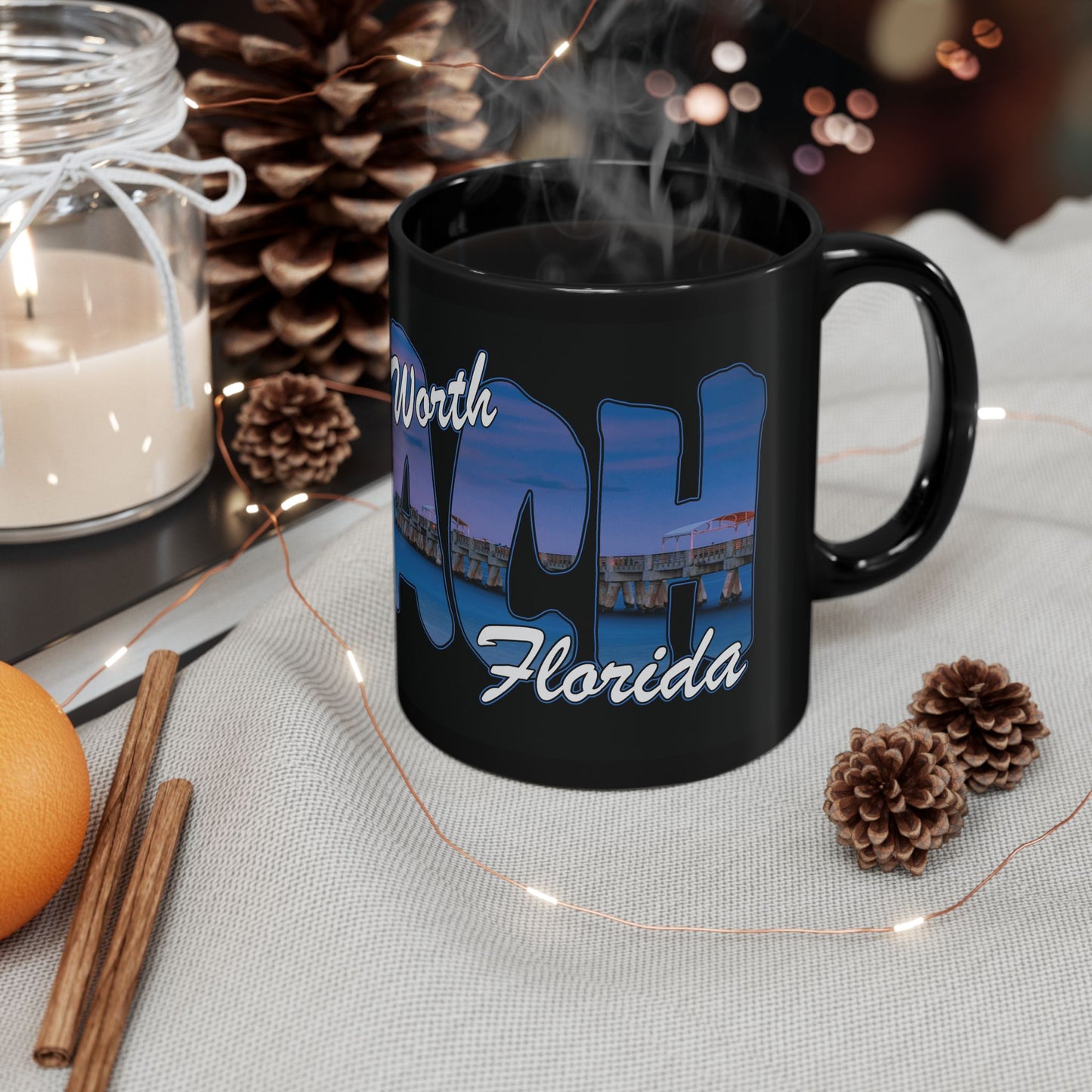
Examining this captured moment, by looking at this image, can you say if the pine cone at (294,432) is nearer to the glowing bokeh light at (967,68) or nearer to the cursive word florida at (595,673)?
the cursive word florida at (595,673)

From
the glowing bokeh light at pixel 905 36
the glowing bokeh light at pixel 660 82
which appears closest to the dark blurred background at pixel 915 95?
the glowing bokeh light at pixel 905 36

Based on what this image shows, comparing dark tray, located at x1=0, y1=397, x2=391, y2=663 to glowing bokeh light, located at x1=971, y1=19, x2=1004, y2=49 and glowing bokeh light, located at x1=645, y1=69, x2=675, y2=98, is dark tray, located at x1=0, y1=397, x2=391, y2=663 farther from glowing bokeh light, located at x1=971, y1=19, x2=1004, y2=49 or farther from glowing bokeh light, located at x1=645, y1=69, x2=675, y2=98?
glowing bokeh light, located at x1=971, y1=19, x2=1004, y2=49

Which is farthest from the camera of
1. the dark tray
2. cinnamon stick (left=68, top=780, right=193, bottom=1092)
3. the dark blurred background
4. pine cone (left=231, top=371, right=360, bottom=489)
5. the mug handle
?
the dark blurred background

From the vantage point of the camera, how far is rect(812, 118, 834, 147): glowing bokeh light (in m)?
1.17

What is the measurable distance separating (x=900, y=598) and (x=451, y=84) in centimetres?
42

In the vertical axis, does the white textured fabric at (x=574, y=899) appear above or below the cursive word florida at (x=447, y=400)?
below

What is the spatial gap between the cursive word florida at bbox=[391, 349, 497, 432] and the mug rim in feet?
0.09

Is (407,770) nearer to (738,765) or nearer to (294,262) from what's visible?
(738,765)

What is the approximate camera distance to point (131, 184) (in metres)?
0.71

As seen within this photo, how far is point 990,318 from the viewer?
0.96 m

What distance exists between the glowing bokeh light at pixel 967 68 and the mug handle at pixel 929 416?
71 cm

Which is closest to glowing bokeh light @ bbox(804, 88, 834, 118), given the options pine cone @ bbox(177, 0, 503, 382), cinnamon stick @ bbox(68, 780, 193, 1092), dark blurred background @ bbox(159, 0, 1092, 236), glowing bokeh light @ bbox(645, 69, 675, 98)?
dark blurred background @ bbox(159, 0, 1092, 236)

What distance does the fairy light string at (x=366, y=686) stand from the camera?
48 centimetres

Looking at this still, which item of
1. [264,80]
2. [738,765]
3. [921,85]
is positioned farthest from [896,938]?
[921,85]
